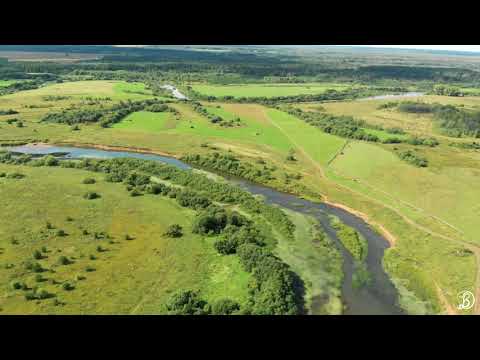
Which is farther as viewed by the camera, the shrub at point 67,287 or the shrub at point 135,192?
the shrub at point 135,192

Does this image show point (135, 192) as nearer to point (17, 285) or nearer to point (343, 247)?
point (17, 285)

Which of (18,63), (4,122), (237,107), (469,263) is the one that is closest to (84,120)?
(4,122)

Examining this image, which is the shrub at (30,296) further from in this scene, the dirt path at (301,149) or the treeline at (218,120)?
the treeline at (218,120)

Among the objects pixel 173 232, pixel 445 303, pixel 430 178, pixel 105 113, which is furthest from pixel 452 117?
pixel 173 232

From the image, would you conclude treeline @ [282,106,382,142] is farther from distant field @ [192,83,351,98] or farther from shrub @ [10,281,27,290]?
shrub @ [10,281,27,290]

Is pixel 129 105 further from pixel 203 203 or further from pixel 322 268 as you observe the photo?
pixel 322 268

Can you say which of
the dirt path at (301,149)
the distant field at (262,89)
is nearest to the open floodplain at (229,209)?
the dirt path at (301,149)
